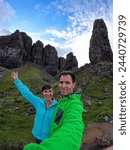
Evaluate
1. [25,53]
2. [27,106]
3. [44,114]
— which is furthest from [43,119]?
[25,53]

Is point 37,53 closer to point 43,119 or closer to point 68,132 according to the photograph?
point 43,119

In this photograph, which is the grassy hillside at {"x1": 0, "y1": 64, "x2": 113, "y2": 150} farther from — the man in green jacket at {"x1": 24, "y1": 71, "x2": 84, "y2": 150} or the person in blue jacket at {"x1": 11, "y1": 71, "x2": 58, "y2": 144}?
the man in green jacket at {"x1": 24, "y1": 71, "x2": 84, "y2": 150}

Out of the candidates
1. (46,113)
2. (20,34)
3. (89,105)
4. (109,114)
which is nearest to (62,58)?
(20,34)

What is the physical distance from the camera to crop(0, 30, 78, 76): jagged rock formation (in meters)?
134

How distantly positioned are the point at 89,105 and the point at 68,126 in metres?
46.5

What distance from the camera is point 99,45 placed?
94.9m

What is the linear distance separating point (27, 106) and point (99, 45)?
4734 cm

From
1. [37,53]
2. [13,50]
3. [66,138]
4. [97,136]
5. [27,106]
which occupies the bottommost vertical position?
[97,136]

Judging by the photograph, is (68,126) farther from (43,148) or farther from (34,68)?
(34,68)

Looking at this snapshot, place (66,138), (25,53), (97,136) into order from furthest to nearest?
1. (25,53)
2. (97,136)
3. (66,138)

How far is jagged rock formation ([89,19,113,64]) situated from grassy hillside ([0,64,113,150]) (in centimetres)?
742

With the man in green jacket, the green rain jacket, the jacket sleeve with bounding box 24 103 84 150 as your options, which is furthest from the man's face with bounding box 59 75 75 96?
the jacket sleeve with bounding box 24 103 84 150

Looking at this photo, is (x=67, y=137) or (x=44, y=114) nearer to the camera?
(x=67, y=137)

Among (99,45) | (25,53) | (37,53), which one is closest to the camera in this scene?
(99,45)
